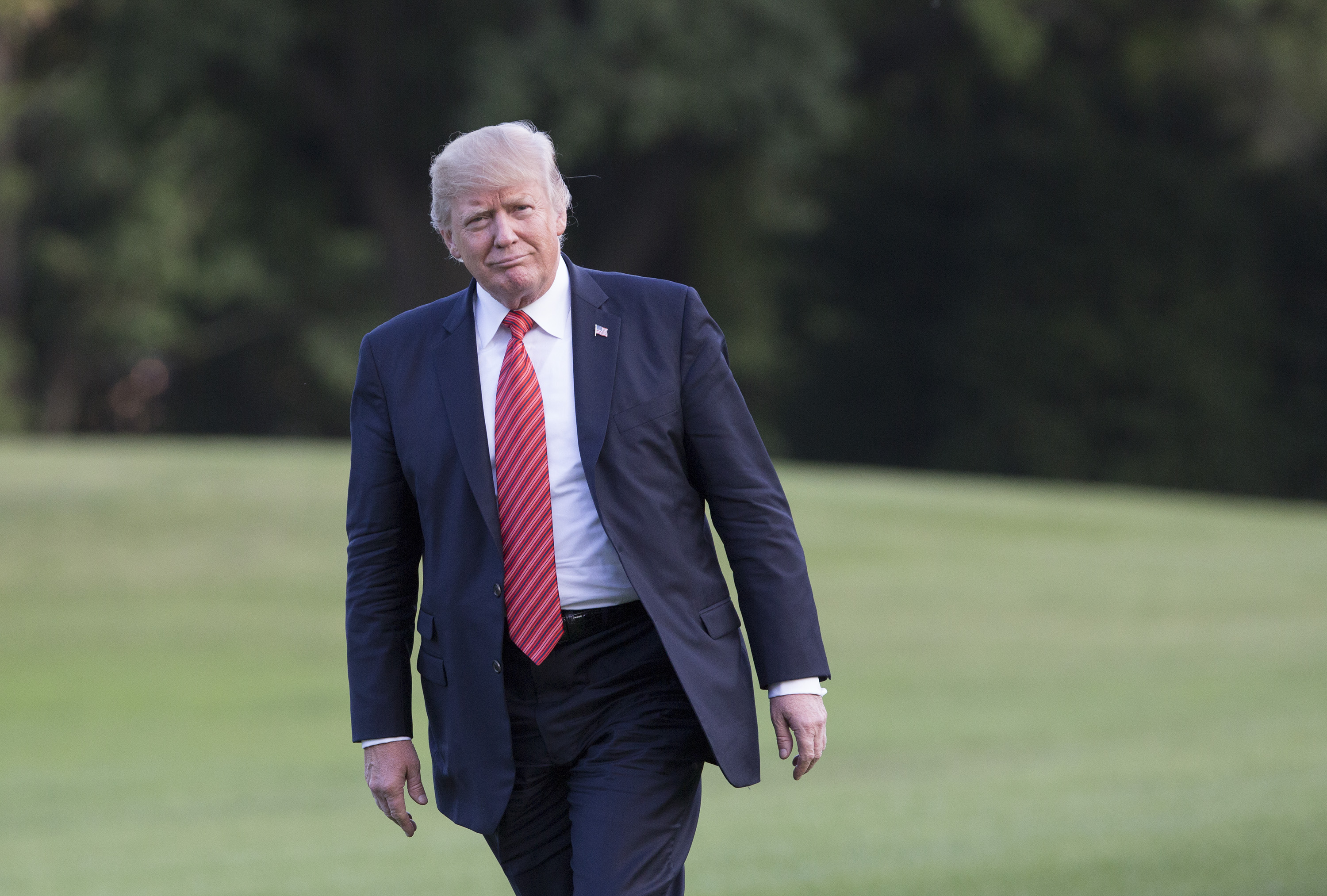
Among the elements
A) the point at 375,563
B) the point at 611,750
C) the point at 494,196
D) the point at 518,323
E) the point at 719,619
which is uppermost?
the point at 494,196

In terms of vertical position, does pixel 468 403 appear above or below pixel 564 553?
above

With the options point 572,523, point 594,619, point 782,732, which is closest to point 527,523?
point 572,523

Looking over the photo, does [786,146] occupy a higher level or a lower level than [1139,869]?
higher

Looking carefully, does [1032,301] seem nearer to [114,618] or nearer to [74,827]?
[114,618]

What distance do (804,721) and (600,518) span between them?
57 cm

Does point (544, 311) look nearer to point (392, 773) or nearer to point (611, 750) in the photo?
point (611, 750)

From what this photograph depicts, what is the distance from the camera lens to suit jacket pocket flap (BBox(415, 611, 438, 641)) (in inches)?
135

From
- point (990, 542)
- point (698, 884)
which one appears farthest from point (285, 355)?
point (698, 884)

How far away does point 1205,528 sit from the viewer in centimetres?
1817

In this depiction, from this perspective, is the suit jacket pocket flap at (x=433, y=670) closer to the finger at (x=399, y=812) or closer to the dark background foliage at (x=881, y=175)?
the finger at (x=399, y=812)

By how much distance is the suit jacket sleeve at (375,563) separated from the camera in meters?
3.45

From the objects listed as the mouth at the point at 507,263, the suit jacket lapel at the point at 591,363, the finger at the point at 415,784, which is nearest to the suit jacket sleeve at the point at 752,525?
the suit jacket lapel at the point at 591,363

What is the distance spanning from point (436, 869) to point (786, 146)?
1465 centimetres

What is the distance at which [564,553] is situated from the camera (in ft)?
10.9
